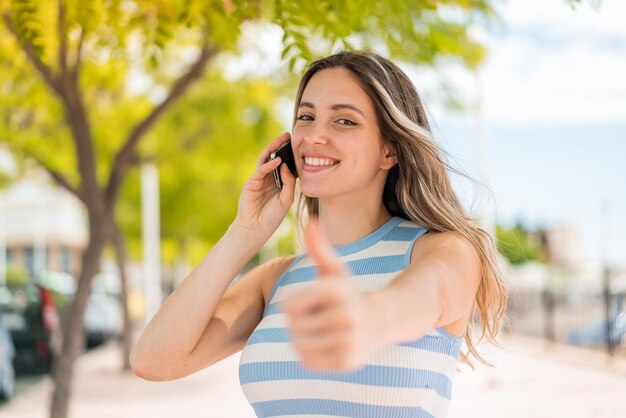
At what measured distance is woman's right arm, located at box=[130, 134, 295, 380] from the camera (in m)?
2.87

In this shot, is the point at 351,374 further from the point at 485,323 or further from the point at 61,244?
the point at 61,244

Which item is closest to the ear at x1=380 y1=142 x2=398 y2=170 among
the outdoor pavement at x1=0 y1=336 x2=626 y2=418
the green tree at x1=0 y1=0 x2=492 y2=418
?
the green tree at x1=0 y1=0 x2=492 y2=418

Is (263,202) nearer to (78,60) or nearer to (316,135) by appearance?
(316,135)

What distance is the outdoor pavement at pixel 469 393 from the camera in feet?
34.9

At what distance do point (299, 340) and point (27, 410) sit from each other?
418 inches

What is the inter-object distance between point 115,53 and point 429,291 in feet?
22.1

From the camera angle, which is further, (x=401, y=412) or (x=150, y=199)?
(x=150, y=199)

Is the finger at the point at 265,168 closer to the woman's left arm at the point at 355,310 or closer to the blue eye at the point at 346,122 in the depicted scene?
the blue eye at the point at 346,122

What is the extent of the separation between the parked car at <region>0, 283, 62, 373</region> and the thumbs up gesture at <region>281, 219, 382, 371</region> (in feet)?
45.3

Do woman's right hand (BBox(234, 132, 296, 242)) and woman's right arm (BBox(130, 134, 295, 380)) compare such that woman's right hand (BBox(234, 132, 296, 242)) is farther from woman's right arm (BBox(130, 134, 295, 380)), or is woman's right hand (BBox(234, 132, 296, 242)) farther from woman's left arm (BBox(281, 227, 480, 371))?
woman's left arm (BBox(281, 227, 480, 371))

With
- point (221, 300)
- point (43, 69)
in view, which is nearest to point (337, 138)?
point (221, 300)

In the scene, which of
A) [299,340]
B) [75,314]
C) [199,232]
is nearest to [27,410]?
[75,314]

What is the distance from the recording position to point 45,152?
11.5 metres

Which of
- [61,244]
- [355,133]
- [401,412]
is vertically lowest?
[61,244]
